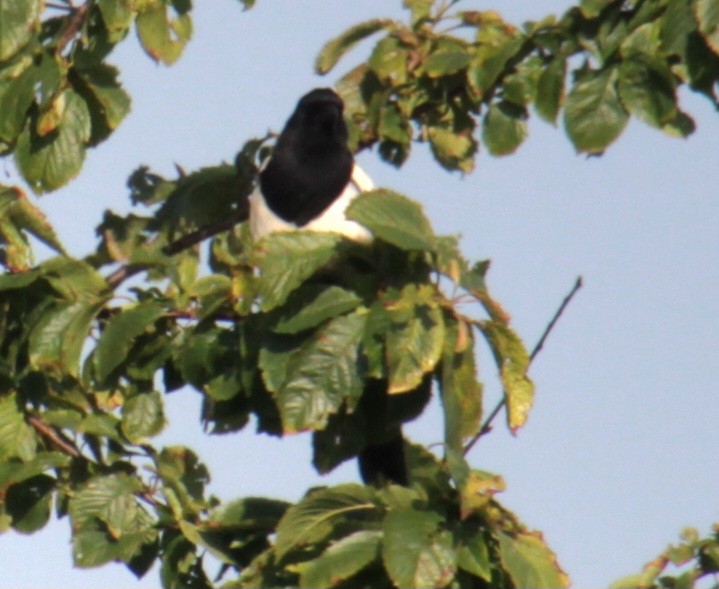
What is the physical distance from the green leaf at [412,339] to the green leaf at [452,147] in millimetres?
1211

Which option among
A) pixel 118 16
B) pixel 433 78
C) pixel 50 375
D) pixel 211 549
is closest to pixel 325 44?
pixel 433 78

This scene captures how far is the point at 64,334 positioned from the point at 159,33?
586 mm

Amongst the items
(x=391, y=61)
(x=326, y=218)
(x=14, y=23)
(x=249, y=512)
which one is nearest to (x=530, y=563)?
(x=249, y=512)

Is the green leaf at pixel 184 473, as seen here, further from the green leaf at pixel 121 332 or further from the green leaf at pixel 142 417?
the green leaf at pixel 121 332

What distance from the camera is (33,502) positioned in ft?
8.68

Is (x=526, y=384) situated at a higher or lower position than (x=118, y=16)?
lower

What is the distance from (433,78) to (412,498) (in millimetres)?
1197

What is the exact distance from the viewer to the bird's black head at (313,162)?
3605 millimetres

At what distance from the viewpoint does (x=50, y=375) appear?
8.60 feet

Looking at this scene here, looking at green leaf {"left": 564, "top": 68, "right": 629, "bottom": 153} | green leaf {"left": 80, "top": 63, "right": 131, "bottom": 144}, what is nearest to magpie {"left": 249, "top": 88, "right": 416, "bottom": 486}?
green leaf {"left": 80, "top": 63, "right": 131, "bottom": 144}

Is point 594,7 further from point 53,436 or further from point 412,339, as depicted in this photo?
point 53,436

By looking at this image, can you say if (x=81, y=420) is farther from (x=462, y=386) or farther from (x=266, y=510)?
(x=462, y=386)

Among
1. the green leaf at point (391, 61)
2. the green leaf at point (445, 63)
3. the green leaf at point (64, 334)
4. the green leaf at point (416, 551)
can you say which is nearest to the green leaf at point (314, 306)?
the green leaf at point (416, 551)

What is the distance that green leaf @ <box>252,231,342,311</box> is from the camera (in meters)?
2.12
